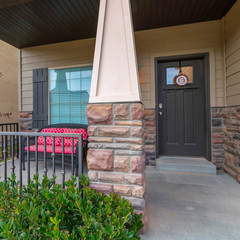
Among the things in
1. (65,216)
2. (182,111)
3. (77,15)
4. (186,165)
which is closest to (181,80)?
(182,111)

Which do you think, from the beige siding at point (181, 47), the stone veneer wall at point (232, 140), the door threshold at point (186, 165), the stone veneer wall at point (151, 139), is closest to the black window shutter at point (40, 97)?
the beige siding at point (181, 47)

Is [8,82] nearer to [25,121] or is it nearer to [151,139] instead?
[25,121]

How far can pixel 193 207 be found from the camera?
5.64 ft

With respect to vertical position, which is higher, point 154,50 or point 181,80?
point 154,50

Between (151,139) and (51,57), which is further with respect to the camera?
(51,57)

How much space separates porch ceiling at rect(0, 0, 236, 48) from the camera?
8.16 ft

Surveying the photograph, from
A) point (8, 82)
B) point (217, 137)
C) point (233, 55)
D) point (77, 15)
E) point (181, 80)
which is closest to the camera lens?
point (233, 55)

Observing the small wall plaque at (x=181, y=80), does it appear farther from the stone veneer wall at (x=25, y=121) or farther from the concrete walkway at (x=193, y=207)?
the stone veneer wall at (x=25, y=121)

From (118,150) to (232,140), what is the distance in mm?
2234

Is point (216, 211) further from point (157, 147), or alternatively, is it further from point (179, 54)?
point (179, 54)

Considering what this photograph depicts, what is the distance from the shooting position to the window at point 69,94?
3.59 m

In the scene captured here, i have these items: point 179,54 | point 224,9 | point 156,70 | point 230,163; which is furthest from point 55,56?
point 230,163

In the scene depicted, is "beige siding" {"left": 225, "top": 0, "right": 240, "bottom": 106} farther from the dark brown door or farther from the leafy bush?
the leafy bush

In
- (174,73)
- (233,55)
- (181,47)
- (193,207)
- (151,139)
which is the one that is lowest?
(193,207)
